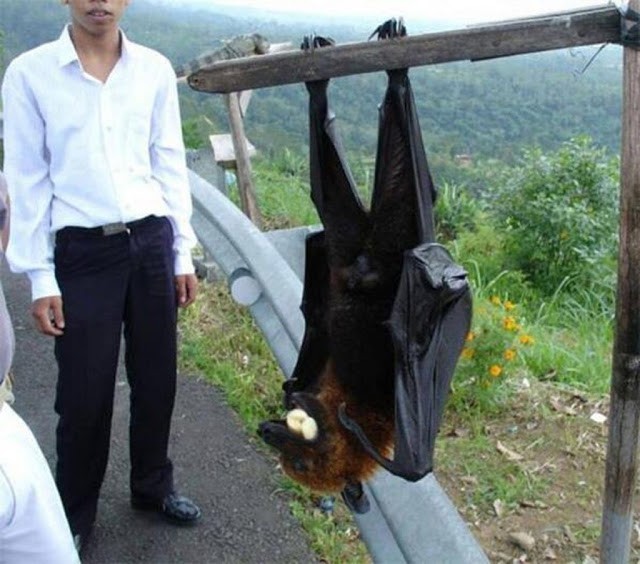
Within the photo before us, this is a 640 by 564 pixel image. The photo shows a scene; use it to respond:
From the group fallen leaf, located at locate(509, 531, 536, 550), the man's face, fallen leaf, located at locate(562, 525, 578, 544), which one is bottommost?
fallen leaf, located at locate(562, 525, 578, 544)

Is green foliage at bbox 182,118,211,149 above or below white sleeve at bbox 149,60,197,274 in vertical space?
below

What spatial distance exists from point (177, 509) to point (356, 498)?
5.68ft

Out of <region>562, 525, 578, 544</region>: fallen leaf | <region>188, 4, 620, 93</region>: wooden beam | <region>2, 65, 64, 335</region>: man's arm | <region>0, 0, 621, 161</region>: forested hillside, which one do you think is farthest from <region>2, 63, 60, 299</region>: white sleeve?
<region>562, 525, 578, 544</region>: fallen leaf

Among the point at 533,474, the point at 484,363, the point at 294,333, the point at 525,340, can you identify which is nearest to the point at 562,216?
the point at 525,340

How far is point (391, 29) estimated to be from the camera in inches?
61.8

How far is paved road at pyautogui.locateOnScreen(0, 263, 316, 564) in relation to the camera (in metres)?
3.33

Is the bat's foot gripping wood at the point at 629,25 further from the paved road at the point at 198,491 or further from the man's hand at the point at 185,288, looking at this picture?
the paved road at the point at 198,491

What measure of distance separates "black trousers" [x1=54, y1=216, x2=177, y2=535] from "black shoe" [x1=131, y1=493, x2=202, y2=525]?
42mm

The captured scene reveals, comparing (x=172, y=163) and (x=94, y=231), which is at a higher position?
(x=172, y=163)

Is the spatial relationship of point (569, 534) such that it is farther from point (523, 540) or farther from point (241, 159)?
point (241, 159)

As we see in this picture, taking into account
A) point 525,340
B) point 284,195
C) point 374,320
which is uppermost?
point 374,320

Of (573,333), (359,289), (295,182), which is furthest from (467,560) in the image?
(295,182)

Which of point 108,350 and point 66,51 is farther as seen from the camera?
point 108,350

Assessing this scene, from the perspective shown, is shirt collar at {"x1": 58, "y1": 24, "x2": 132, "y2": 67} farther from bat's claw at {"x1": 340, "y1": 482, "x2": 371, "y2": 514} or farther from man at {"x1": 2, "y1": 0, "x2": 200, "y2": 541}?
bat's claw at {"x1": 340, "y1": 482, "x2": 371, "y2": 514}
